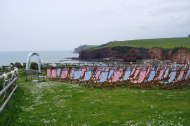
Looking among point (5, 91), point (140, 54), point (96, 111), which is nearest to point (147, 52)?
point (140, 54)

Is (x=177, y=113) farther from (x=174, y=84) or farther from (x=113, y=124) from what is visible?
(x=174, y=84)

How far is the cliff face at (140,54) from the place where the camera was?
130 metres

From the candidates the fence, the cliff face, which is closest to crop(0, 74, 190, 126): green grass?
the fence

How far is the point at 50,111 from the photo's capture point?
54.4 feet

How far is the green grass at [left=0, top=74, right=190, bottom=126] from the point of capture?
13.8 meters

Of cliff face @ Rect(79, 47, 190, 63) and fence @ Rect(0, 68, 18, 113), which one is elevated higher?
fence @ Rect(0, 68, 18, 113)

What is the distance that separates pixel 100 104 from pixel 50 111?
9.24ft

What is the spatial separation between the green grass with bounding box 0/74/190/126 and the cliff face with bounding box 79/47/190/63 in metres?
96.5

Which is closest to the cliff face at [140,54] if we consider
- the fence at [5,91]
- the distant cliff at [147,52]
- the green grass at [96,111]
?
the distant cliff at [147,52]

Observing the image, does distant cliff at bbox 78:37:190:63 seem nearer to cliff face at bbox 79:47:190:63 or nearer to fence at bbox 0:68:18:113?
cliff face at bbox 79:47:190:63

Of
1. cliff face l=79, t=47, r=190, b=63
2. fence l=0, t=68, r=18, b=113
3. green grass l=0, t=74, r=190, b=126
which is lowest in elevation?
cliff face l=79, t=47, r=190, b=63

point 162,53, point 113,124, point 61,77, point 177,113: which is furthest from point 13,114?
point 162,53

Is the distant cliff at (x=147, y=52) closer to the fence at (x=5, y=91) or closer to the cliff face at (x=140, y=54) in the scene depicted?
the cliff face at (x=140, y=54)

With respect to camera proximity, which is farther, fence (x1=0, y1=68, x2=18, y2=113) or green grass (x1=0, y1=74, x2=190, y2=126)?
fence (x1=0, y1=68, x2=18, y2=113)
